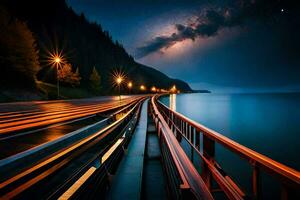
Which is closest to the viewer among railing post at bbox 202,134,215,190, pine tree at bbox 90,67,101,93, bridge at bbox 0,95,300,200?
bridge at bbox 0,95,300,200

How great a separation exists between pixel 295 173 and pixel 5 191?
349 centimetres

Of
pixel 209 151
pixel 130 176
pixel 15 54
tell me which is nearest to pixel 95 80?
pixel 15 54

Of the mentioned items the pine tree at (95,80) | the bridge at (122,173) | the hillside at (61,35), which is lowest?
the bridge at (122,173)

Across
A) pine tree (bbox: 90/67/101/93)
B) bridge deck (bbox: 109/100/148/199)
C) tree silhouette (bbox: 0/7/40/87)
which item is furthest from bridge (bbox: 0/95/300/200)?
pine tree (bbox: 90/67/101/93)

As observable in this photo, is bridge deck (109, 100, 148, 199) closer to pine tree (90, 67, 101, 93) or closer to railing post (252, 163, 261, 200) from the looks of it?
railing post (252, 163, 261, 200)

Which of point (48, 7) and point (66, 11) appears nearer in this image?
point (48, 7)

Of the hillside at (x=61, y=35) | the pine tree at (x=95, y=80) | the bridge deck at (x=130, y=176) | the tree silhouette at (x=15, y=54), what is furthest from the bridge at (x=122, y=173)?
the pine tree at (x=95, y=80)

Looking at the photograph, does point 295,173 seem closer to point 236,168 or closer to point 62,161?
point 62,161

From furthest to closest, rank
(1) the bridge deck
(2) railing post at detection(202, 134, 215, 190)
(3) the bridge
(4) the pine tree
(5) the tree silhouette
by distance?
1. (4) the pine tree
2. (5) the tree silhouette
3. (2) railing post at detection(202, 134, 215, 190)
4. (1) the bridge deck
5. (3) the bridge

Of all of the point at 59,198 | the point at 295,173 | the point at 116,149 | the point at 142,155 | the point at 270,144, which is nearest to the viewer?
the point at 295,173

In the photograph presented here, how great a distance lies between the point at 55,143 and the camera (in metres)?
4.80

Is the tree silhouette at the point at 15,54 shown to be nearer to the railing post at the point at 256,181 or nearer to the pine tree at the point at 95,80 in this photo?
the pine tree at the point at 95,80

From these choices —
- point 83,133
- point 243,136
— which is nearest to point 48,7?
point 243,136

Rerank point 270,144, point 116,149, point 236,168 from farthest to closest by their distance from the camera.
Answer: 1. point 270,144
2. point 236,168
3. point 116,149
